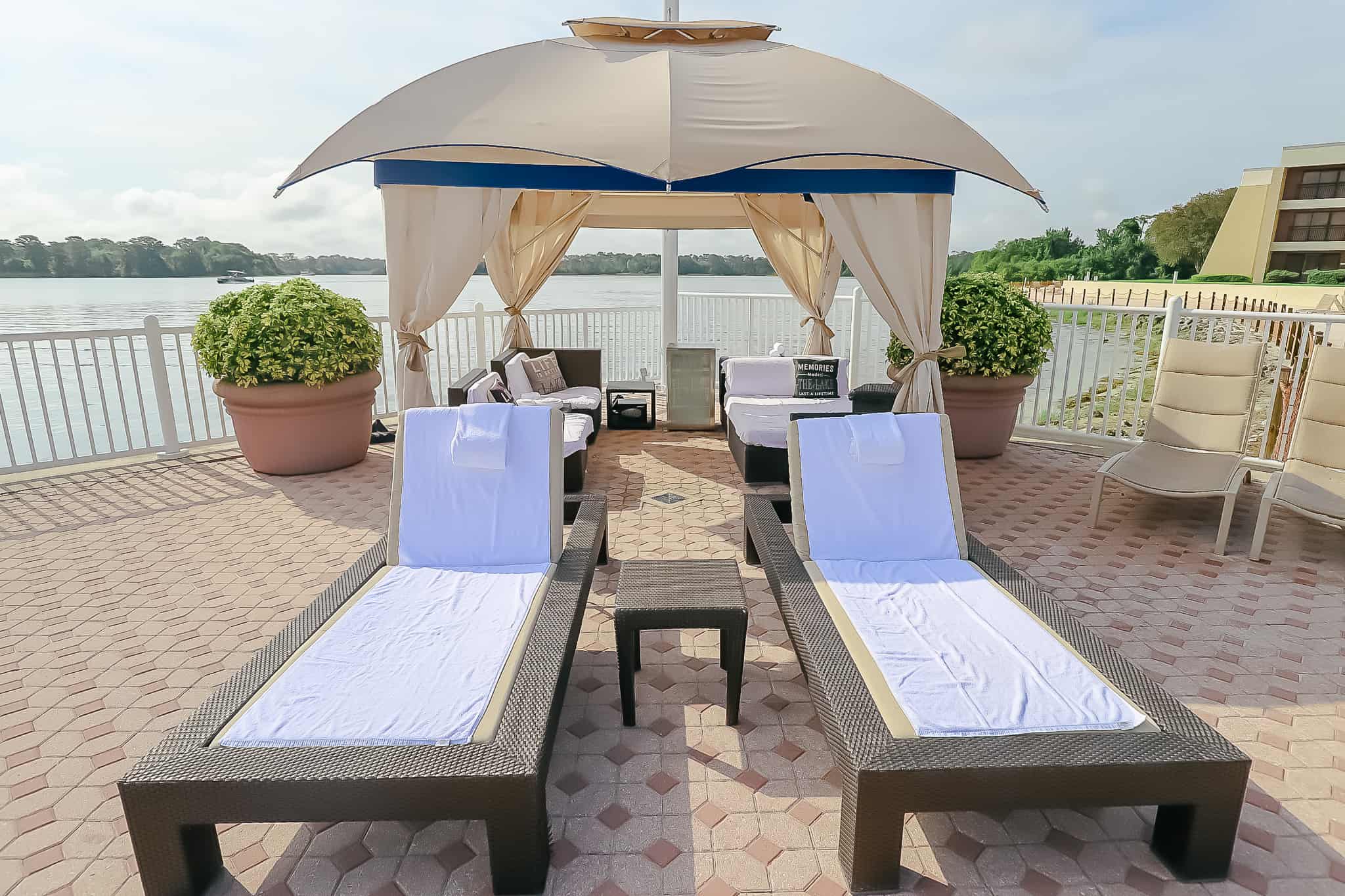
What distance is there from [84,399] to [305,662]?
5.30 metres

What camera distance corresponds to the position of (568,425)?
536 cm

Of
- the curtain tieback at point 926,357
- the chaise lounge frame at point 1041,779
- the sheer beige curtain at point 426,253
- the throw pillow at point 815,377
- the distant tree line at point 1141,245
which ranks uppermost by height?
the distant tree line at point 1141,245

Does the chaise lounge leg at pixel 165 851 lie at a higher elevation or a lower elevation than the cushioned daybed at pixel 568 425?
lower

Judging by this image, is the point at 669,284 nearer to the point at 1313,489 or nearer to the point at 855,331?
the point at 855,331

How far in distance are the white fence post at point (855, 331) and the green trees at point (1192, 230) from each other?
55700 mm

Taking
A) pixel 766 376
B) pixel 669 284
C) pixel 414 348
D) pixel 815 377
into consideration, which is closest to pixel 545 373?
pixel 414 348

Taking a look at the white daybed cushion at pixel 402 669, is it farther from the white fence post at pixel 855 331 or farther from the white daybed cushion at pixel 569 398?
the white fence post at pixel 855 331

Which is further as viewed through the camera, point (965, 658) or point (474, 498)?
point (474, 498)

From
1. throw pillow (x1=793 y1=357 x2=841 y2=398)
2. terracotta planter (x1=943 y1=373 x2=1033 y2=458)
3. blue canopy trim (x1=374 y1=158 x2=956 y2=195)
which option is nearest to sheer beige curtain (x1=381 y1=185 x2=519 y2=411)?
blue canopy trim (x1=374 y1=158 x2=956 y2=195)

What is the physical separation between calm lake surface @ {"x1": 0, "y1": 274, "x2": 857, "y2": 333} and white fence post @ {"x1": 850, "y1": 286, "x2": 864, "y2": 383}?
334mm

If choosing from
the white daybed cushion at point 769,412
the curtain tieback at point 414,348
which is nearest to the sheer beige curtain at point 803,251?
the white daybed cushion at point 769,412

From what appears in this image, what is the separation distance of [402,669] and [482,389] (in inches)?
119

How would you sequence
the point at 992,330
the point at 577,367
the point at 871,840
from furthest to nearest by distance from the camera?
the point at 577,367
the point at 992,330
the point at 871,840

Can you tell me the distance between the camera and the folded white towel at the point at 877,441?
3371 millimetres
